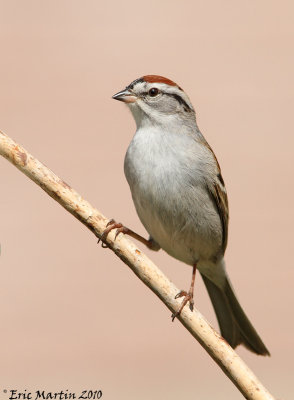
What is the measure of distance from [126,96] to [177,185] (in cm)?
55

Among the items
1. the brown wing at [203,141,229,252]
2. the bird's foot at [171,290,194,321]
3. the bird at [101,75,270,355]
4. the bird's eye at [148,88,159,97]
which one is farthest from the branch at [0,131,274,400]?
the bird's eye at [148,88,159,97]

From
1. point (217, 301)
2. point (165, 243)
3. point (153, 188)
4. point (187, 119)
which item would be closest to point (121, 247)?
point (153, 188)

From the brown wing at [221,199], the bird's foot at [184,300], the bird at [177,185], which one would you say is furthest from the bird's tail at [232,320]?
the bird's foot at [184,300]

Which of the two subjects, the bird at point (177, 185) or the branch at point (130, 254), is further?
the bird at point (177, 185)

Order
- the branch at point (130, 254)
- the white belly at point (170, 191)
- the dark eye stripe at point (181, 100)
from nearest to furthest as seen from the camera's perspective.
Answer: the branch at point (130, 254) → the white belly at point (170, 191) → the dark eye stripe at point (181, 100)

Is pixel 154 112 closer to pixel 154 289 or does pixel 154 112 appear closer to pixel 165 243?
pixel 165 243

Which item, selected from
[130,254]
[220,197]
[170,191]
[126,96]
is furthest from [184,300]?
[126,96]

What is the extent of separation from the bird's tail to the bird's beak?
1.13 meters

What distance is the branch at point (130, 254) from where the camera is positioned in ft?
6.93

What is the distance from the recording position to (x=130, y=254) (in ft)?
7.52

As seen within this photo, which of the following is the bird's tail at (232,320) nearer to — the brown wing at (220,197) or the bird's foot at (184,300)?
the brown wing at (220,197)

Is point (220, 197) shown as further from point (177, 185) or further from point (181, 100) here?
point (181, 100)

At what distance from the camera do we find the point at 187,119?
3.53 metres

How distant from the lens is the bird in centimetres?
321
